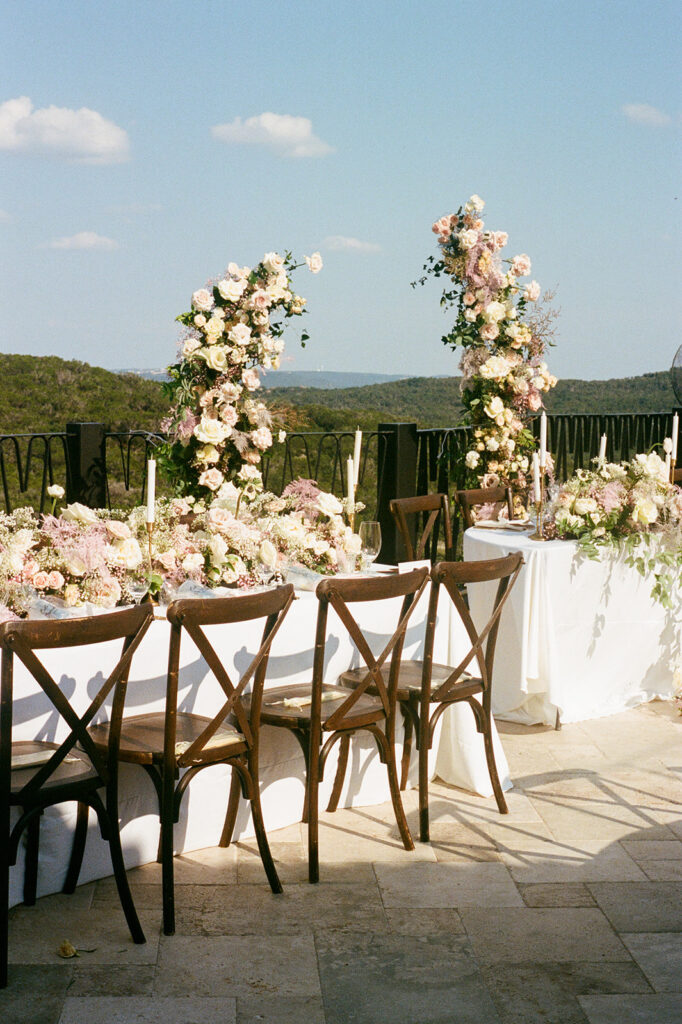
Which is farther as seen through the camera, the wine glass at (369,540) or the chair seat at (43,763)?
the wine glass at (369,540)

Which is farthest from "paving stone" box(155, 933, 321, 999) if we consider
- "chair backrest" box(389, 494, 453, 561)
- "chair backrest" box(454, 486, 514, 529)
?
"chair backrest" box(454, 486, 514, 529)

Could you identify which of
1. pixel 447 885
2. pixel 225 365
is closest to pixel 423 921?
pixel 447 885

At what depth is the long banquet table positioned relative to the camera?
3.18m

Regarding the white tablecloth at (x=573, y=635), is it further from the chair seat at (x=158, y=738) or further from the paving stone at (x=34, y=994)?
the paving stone at (x=34, y=994)

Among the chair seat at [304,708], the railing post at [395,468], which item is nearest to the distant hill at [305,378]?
the railing post at [395,468]

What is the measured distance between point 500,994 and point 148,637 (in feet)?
4.56

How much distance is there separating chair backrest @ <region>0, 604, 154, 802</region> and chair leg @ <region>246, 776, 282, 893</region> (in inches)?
19.0

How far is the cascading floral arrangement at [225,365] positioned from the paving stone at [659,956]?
9.08 ft

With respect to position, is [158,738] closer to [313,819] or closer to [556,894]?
[313,819]

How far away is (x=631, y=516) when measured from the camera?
5.01m

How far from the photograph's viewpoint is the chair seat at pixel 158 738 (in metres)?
3.01

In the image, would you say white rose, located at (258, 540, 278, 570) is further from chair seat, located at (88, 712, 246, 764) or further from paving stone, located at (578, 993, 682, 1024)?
paving stone, located at (578, 993, 682, 1024)

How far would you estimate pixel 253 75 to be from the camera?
56.0 ft

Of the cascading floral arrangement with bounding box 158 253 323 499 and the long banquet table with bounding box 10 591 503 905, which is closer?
the long banquet table with bounding box 10 591 503 905
